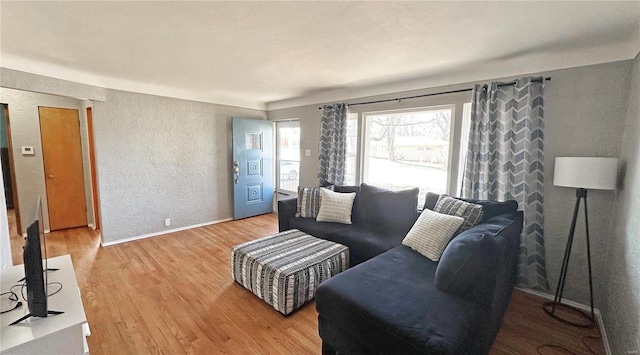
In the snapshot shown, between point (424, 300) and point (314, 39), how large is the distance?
6.51 ft

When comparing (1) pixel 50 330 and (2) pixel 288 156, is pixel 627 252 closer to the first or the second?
(1) pixel 50 330

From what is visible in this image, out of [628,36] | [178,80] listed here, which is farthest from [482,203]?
[178,80]

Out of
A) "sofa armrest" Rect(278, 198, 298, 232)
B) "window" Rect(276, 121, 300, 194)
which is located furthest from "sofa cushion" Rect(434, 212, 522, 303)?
"window" Rect(276, 121, 300, 194)

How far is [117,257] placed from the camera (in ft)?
10.4

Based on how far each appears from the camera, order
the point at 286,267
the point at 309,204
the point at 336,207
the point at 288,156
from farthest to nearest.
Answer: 1. the point at 288,156
2. the point at 309,204
3. the point at 336,207
4. the point at 286,267

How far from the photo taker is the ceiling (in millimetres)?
1620

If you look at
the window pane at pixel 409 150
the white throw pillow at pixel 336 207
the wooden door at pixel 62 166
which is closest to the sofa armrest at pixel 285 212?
the white throw pillow at pixel 336 207

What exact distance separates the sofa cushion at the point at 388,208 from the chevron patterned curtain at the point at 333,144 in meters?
0.80

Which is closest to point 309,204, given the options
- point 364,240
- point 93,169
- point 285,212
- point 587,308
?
point 285,212

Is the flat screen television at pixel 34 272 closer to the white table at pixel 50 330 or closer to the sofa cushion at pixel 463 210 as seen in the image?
the white table at pixel 50 330

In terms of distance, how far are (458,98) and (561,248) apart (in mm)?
1719

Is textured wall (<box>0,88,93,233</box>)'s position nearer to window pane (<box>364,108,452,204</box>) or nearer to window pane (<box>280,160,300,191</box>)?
window pane (<box>280,160,300,191</box>)

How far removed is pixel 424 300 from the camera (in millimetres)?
1539

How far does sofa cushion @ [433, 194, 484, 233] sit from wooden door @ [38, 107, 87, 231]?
522 cm
